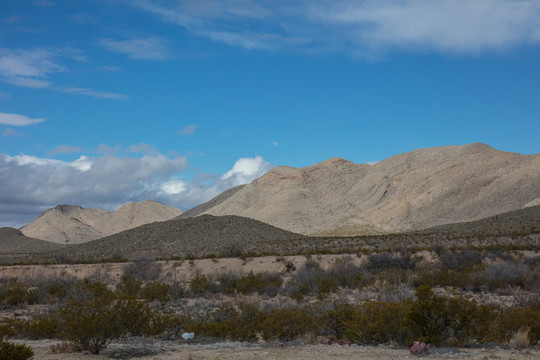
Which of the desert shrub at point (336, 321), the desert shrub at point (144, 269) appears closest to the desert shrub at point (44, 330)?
the desert shrub at point (336, 321)

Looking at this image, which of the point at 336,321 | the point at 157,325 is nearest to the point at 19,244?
the point at 157,325

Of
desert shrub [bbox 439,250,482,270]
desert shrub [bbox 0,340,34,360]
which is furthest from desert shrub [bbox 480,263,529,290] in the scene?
desert shrub [bbox 0,340,34,360]

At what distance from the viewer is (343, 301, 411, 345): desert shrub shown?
476 inches

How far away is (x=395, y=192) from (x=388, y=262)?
80071mm

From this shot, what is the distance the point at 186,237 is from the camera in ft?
232

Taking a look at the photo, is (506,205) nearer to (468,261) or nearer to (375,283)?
(468,261)

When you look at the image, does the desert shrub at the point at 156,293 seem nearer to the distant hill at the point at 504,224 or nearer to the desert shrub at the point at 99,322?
the desert shrub at the point at 99,322

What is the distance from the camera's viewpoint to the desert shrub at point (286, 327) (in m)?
13.0

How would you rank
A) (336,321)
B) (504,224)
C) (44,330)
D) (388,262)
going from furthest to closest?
(504,224)
(388,262)
(44,330)
(336,321)

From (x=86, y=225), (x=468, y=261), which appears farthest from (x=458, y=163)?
(x=86, y=225)

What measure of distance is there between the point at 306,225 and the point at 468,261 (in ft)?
272

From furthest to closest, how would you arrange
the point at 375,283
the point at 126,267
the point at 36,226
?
1. the point at 36,226
2. the point at 126,267
3. the point at 375,283

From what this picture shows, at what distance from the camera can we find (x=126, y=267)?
39.8 metres

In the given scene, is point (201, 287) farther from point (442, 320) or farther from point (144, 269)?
point (442, 320)
